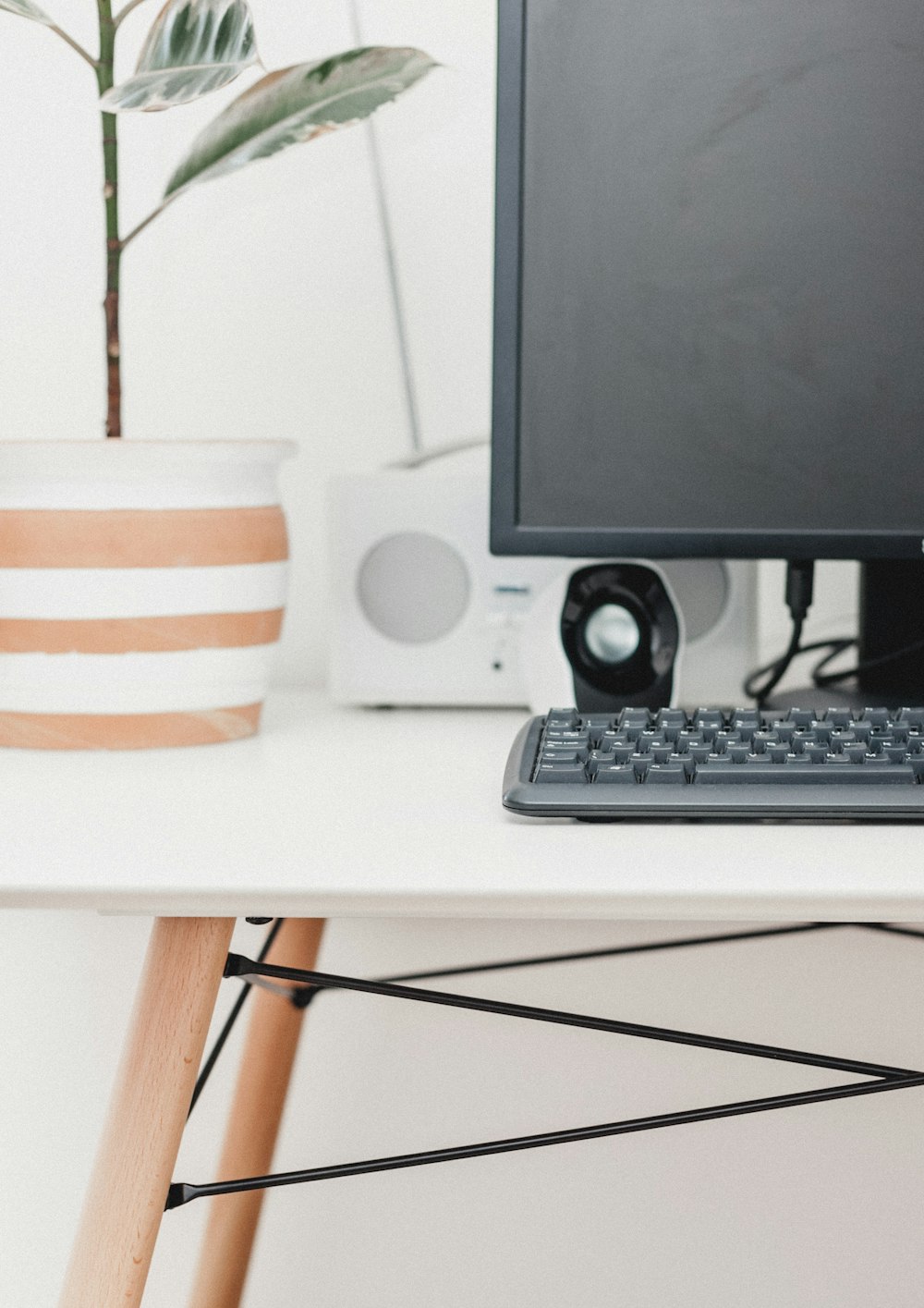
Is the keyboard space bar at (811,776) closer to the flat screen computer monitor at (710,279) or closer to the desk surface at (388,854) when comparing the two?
the desk surface at (388,854)

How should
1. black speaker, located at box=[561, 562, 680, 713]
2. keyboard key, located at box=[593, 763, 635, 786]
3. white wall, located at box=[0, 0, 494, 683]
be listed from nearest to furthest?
keyboard key, located at box=[593, 763, 635, 786] → black speaker, located at box=[561, 562, 680, 713] → white wall, located at box=[0, 0, 494, 683]

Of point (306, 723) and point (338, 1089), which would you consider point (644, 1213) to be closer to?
point (338, 1089)

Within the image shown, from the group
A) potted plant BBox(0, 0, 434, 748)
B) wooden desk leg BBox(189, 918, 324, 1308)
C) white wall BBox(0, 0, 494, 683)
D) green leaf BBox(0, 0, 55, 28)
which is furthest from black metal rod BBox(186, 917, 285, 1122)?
green leaf BBox(0, 0, 55, 28)

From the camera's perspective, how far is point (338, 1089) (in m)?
1.08

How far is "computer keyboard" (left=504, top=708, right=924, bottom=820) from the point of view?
1.58 ft

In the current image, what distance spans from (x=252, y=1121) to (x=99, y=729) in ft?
1.25

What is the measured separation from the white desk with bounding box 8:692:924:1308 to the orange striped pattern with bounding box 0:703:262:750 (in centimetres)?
6

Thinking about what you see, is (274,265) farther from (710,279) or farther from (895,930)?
(895,930)

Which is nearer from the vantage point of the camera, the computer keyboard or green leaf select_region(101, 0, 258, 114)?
the computer keyboard

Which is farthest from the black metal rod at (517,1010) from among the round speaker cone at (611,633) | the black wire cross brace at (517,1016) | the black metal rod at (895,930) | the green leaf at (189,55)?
the green leaf at (189,55)

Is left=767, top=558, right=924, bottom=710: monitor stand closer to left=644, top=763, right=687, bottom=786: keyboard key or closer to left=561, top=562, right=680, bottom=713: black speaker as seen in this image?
left=561, top=562, right=680, bottom=713: black speaker

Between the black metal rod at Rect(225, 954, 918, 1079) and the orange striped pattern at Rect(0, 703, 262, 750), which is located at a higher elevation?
the orange striped pattern at Rect(0, 703, 262, 750)

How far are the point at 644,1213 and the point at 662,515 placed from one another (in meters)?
0.68

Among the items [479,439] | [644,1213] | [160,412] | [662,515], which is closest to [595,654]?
[662,515]
